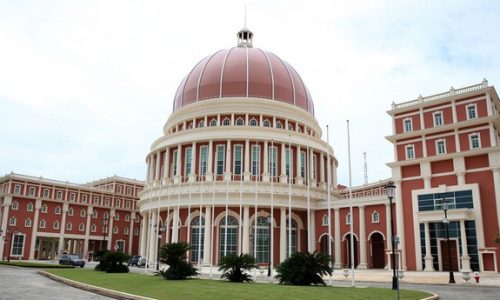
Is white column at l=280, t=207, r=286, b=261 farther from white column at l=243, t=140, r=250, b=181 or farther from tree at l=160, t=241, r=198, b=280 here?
tree at l=160, t=241, r=198, b=280

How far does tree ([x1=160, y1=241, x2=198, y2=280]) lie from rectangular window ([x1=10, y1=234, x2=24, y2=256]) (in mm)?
54429

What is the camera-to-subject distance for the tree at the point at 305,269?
23.9 metres

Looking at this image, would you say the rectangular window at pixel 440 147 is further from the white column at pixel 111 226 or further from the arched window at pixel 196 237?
the white column at pixel 111 226

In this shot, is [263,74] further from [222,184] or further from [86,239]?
[86,239]

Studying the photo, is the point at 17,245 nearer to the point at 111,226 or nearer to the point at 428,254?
the point at 111,226

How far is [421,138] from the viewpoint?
145ft

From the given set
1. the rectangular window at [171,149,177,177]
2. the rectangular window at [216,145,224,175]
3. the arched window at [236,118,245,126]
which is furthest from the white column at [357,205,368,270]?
the rectangular window at [171,149,177,177]

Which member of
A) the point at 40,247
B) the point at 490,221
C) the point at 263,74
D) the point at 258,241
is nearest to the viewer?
the point at 490,221

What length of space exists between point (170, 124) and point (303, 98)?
65.6ft

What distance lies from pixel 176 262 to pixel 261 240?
25.4 metres

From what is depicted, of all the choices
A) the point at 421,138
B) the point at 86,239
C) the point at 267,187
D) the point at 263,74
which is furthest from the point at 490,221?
the point at 86,239

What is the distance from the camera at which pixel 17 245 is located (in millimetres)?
72312

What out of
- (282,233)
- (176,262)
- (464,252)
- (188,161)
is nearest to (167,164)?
(188,161)

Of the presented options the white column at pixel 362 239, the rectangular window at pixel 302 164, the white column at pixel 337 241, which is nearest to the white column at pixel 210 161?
the rectangular window at pixel 302 164
